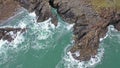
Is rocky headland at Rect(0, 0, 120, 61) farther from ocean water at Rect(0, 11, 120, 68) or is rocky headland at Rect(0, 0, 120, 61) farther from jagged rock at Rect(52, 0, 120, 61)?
ocean water at Rect(0, 11, 120, 68)

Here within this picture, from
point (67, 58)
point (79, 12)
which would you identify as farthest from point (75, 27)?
point (67, 58)

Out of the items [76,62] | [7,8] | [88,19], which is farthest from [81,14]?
[7,8]

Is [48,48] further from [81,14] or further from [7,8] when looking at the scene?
[7,8]

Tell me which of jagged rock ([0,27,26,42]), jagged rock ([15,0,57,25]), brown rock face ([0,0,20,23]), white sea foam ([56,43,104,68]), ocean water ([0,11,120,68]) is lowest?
white sea foam ([56,43,104,68])

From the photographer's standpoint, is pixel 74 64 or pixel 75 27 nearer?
pixel 74 64

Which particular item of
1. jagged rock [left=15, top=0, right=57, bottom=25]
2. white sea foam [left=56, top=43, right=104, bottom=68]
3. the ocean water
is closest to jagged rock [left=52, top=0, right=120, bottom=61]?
white sea foam [left=56, top=43, right=104, bottom=68]

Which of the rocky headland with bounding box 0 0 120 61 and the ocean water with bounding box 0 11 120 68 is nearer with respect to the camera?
the ocean water with bounding box 0 11 120 68

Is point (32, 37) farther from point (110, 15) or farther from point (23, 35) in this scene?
point (110, 15)
